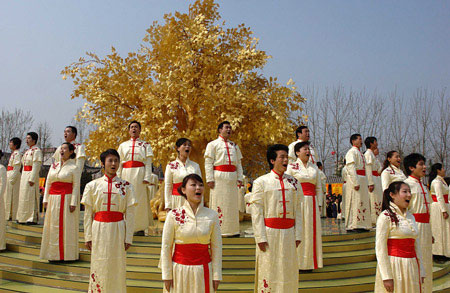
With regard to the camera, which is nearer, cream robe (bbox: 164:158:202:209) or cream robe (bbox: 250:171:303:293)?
cream robe (bbox: 250:171:303:293)

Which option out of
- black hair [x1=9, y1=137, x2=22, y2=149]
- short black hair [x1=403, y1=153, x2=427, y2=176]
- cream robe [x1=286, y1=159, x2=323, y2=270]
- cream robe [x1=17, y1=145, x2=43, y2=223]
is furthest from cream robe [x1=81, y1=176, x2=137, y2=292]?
black hair [x1=9, y1=137, x2=22, y2=149]

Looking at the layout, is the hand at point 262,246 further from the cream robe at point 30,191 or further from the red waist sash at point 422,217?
the cream robe at point 30,191

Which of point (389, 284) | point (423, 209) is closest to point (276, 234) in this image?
point (389, 284)

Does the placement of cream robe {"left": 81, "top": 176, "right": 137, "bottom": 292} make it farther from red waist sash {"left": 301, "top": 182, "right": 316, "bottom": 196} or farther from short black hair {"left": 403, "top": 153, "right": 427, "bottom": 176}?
short black hair {"left": 403, "top": 153, "right": 427, "bottom": 176}

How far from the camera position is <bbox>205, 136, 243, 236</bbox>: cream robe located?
6.93 metres

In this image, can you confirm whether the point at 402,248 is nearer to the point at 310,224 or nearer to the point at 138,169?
the point at 310,224

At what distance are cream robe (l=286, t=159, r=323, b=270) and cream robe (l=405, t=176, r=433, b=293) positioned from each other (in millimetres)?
1247

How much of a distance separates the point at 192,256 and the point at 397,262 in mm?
1880

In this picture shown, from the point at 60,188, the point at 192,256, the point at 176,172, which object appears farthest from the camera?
the point at 176,172

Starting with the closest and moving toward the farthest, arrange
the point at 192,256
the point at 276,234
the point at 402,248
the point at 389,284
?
the point at 192,256 → the point at 389,284 → the point at 402,248 → the point at 276,234

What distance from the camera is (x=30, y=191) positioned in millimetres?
8656

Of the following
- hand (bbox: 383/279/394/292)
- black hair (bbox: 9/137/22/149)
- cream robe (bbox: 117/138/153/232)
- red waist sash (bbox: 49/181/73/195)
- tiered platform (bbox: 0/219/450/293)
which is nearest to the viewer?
hand (bbox: 383/279/394/292)

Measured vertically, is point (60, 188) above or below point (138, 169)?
below

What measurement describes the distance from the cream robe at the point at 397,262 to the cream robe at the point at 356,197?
3812mm
